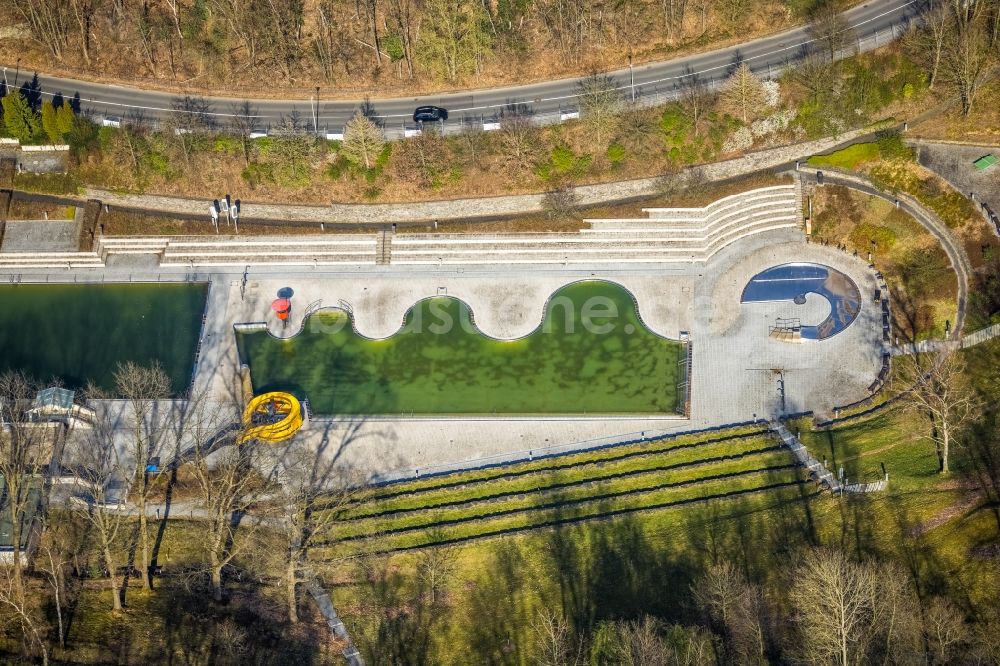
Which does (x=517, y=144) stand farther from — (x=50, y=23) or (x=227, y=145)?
(x=50, y=23)

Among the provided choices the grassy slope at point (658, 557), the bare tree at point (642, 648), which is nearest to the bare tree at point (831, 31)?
the grassy slope at point (658, 557)

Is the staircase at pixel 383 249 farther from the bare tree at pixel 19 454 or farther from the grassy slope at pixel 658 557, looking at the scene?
the bare tree at pixel 19 454

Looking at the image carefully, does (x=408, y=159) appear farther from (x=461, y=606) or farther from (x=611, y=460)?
(x=461, y=606)

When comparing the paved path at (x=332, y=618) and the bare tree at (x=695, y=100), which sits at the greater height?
the bare tree at (x=695, y=100)

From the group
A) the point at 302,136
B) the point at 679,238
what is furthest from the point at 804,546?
the point at 302,136

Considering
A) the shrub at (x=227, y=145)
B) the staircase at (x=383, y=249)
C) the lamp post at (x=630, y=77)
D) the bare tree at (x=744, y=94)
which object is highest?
the lamp post at (x=630, y=77)

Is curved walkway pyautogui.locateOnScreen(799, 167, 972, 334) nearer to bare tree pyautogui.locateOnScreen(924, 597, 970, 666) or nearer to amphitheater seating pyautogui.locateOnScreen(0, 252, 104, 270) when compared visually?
bare tree pyautogui.locateOnScreen(924, 597, 970, 666)
